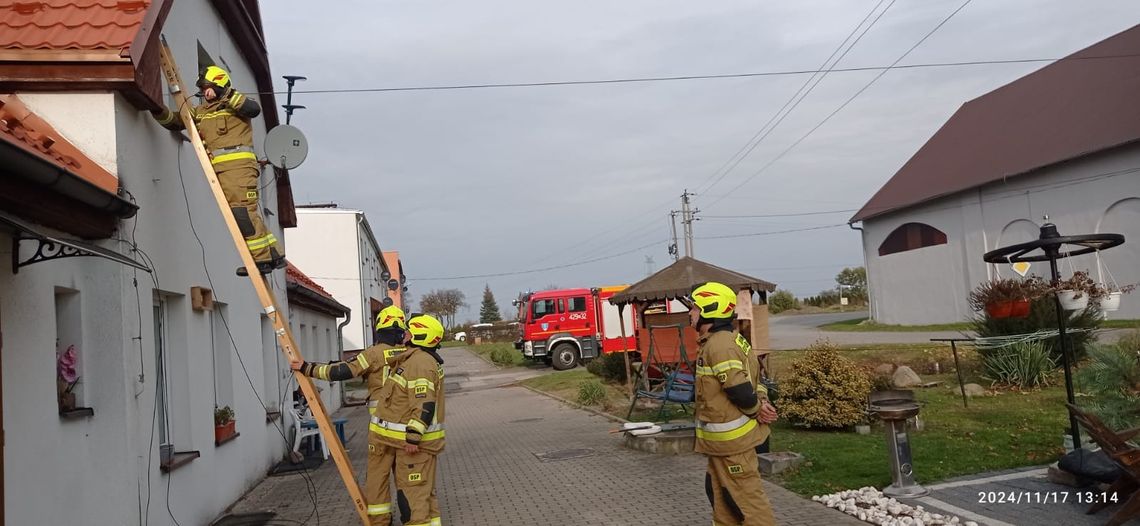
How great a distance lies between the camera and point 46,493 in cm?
476

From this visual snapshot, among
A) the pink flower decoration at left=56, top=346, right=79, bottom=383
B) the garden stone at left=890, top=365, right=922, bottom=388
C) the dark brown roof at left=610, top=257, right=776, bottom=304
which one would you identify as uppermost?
the dark brown roof at left=610, top=257, right=776, bottom=304

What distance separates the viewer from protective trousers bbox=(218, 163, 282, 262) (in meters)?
6.62

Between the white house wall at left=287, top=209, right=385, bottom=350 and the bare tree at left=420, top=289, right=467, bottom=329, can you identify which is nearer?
the white house wall at left=287, top=209, right=385, bottom=350

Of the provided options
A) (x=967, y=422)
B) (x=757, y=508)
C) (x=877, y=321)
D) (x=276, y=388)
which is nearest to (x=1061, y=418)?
(x=967, y=422)

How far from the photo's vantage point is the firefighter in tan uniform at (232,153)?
6.66m

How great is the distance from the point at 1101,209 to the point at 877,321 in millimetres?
11922

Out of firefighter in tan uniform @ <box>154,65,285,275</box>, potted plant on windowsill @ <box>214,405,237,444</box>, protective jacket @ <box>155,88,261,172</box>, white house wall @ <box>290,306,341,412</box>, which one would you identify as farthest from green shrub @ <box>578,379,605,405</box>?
protective jacket @ <box>155,88,261,172</box>

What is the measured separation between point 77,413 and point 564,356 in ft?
76.6

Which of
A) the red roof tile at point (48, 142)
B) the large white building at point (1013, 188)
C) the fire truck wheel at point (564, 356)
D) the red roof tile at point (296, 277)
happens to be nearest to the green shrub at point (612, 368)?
the red roof tile at point (296, 277)

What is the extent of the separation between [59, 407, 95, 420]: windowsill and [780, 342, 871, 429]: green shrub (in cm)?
777

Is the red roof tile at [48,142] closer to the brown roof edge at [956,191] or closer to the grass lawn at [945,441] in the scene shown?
the grass lawn at [945,441]

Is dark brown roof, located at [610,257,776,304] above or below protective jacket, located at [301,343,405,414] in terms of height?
above

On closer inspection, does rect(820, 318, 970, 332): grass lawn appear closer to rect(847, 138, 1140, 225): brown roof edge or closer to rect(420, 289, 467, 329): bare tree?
rect(847, 138, 1140, 225): brown roof edge

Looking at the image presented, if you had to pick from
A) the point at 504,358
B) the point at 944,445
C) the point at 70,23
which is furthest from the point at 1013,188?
the point at 70,23
